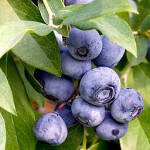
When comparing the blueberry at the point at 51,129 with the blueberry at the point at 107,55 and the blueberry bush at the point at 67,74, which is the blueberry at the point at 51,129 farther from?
the blueberry at the point at 107,55

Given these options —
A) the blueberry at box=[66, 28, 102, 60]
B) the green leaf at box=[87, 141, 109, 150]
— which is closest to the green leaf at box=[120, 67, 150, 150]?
the green leaf at box=[87, 141, 109, 150]

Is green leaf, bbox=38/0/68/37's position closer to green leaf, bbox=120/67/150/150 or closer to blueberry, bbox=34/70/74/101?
blueberry, bbox=34/70/74/101

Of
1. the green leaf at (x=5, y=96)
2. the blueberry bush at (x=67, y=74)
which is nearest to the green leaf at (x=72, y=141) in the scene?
the blueberry bush at (x=67, y=74)

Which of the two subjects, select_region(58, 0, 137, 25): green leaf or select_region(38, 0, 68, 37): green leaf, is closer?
select_region(58, 0, 137, 25): green leaf

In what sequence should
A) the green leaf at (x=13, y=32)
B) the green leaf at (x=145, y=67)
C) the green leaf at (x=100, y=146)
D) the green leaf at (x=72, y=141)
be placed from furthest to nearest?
the green leaf at (x=145, y=67), the green leaf at (x=100, y=146), the green leaf at (x=72, y=141), the green leaf at (x=13, y=32)

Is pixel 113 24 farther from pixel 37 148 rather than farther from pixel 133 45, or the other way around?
pixel 37 148

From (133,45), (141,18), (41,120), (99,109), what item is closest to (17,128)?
(41,120)

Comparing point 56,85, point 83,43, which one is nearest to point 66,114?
point 56,85

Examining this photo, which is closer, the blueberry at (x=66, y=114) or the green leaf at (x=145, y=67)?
the blueberry at (x=66, y=114)

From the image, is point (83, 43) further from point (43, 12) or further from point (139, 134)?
point (139, 134)
